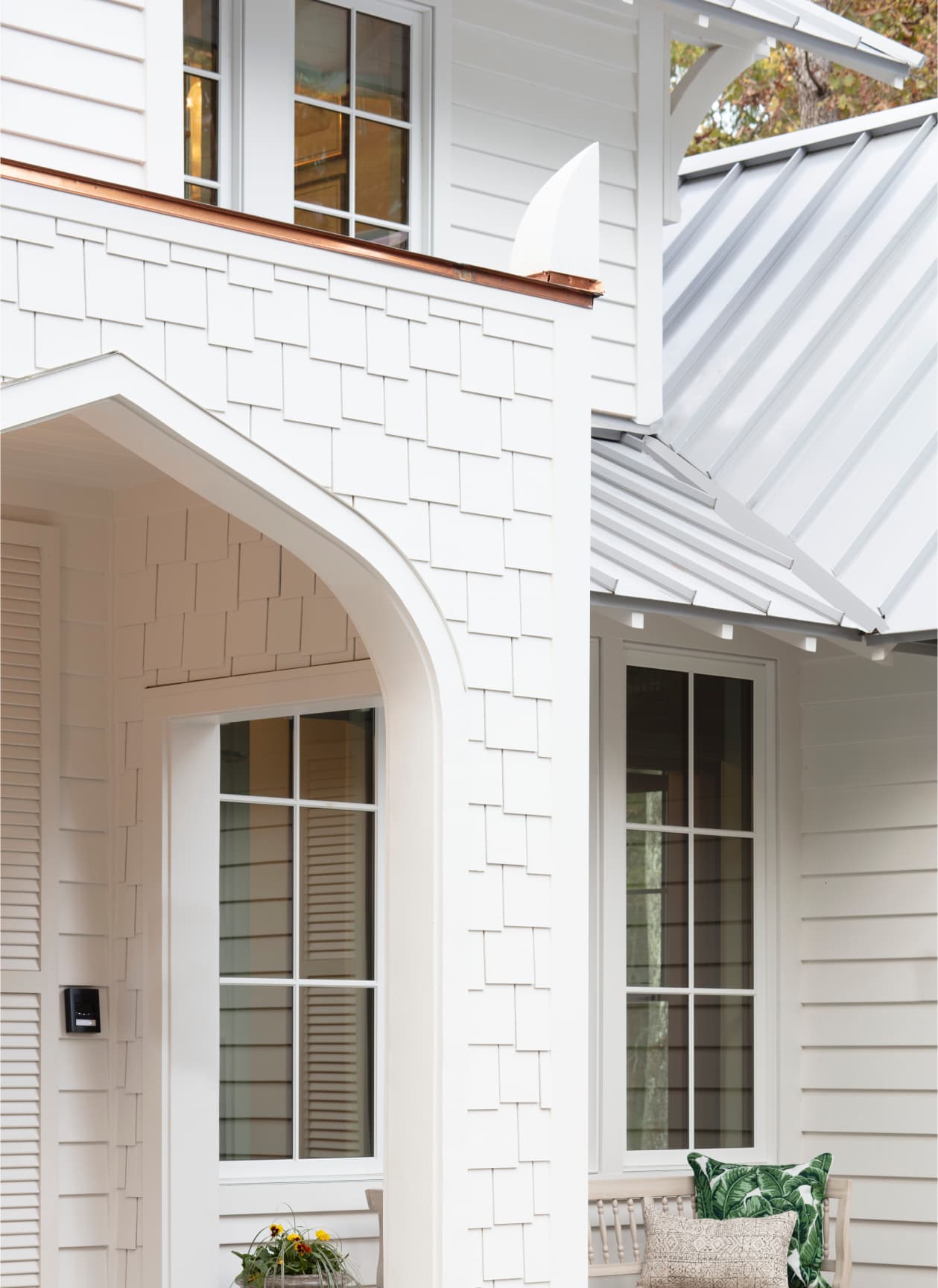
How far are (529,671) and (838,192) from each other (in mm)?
4528

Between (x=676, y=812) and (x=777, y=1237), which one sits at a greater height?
(x=676, y=812)

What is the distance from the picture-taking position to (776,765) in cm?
754

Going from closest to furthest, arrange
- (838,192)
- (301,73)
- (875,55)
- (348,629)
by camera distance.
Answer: (348,629) < (301,73) < (875,55) < (838,192)

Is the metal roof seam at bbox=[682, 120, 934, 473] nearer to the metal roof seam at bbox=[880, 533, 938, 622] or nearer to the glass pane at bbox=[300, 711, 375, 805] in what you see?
Result: the metal roof seam at bbox=[880, 533, 938, 622]

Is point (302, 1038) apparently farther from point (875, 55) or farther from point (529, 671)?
point (875, 55)

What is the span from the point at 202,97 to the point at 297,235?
192cm

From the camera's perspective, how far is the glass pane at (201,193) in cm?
613

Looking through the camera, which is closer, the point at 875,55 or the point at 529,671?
the point at 529,671

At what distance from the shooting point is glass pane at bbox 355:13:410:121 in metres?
6.61

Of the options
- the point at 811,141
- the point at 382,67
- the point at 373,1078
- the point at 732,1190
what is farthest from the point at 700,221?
the point at 732,1190

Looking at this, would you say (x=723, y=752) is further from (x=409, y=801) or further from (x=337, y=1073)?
(x=409, y=801)

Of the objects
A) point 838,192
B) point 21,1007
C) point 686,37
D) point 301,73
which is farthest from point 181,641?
point 838,192

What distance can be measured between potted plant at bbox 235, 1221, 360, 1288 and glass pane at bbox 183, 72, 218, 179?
3549 mm

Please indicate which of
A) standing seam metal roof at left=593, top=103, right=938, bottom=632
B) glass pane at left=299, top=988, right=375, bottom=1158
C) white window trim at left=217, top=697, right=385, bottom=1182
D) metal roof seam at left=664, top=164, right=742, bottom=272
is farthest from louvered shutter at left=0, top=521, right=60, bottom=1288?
metal roof seam at left=664, top=164, right=742, bottom=272
